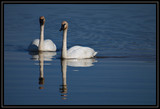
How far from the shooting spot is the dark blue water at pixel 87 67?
11891mm

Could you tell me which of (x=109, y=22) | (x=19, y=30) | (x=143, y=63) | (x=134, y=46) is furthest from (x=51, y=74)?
(x=109, y=22)

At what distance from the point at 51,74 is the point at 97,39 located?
9.63m

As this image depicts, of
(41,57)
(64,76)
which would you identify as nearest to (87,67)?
(64,76)

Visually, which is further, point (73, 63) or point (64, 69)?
point (73, 63)

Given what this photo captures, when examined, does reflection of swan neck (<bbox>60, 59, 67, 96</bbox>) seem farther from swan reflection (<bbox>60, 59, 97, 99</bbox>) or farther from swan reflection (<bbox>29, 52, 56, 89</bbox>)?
swan reflection (<bbox>29, 52, 56, 89</bbox>)

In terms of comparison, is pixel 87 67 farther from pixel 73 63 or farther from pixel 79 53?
pixel 79 53

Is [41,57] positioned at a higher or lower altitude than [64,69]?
higher

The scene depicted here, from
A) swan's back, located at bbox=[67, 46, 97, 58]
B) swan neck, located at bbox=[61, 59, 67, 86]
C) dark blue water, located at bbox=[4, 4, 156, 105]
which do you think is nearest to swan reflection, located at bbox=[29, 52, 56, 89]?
dark blue water, located at bbox=[4, 4, 156, 105]

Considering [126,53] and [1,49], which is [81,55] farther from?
[1,49]

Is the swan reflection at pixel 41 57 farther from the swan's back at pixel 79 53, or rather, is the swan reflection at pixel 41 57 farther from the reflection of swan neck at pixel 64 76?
the swan's back at pixel 79 53

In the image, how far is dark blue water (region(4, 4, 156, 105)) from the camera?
11.9m

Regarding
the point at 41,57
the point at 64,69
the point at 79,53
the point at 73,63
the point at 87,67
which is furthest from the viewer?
the point at 41,57

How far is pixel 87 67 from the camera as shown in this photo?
1573 cm

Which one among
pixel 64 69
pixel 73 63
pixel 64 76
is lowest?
pixel 64 76
